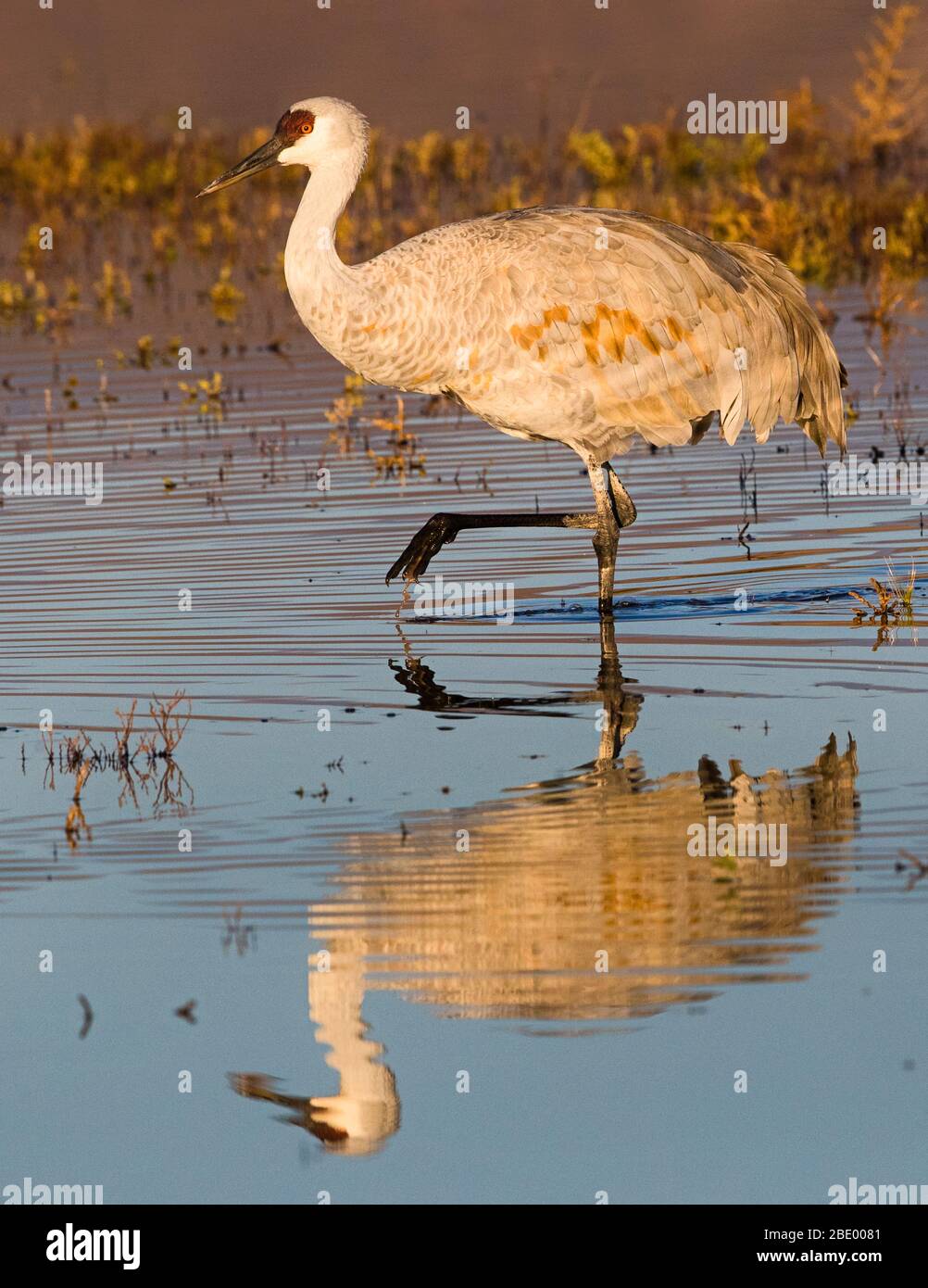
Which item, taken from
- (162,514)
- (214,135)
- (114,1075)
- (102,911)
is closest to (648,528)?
(162,514)

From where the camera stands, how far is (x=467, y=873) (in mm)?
6020

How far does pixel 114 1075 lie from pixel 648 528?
646 cm

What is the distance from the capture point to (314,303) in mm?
9234

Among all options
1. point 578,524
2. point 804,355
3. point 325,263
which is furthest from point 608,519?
point 325,263

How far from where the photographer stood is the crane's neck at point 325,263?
9.17 m

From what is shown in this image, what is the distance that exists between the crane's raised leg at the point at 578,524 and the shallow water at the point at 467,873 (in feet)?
0.67

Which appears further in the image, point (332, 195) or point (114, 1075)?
point (332, 195)

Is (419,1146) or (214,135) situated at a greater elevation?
(214,135)

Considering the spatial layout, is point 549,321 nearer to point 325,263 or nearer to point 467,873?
point 325,263

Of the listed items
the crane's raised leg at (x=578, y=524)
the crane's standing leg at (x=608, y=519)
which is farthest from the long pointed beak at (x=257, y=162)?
the crane's standing leg at (x=608, y=519)

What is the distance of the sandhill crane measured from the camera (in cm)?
919

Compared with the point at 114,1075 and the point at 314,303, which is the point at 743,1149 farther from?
the point at 314,303

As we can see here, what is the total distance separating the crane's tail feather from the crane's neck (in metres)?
1.62
